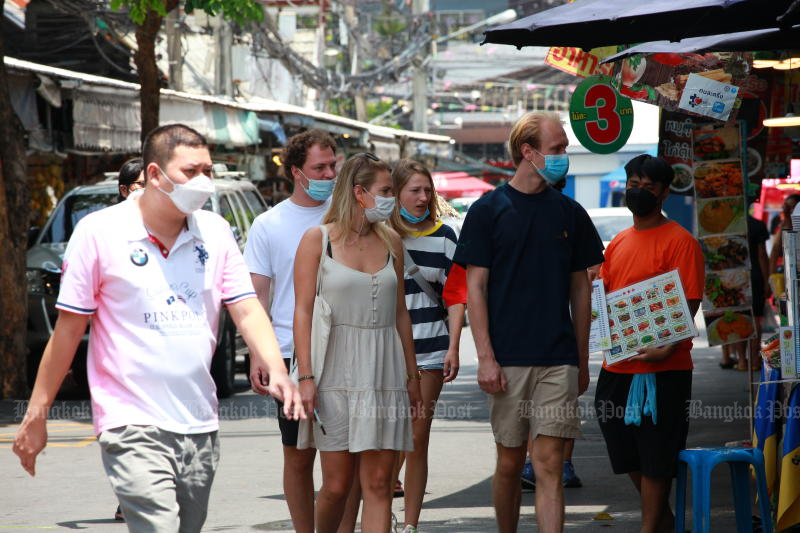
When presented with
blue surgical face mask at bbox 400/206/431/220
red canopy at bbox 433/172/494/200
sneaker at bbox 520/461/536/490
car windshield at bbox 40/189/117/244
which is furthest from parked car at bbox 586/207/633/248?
red canopy at bbox 433/172/494/200

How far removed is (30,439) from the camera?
4.29 metres

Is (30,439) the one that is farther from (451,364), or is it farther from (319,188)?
(451,364)

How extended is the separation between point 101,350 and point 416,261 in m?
3.04

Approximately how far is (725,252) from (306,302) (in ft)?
12.1

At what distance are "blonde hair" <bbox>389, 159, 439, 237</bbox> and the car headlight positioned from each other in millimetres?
7126

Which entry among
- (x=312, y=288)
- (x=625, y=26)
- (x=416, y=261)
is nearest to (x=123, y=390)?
(x=312, y=288)

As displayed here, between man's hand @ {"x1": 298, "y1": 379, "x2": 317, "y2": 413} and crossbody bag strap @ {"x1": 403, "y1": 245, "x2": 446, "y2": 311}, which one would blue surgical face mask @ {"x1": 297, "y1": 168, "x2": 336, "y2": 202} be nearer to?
crossbody bag strap @ {"x1": 403, "y1": 245, "x2": 446, "y2": 311}

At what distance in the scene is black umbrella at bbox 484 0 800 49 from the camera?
243 inches

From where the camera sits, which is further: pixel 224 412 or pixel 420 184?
pixel 224 412

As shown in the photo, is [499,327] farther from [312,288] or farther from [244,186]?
[244,186]

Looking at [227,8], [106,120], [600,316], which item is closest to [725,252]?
[600,316]

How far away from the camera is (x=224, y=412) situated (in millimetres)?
12664

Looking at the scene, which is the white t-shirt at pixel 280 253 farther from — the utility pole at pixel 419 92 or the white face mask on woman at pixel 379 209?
the utility pole at pixel 419 92

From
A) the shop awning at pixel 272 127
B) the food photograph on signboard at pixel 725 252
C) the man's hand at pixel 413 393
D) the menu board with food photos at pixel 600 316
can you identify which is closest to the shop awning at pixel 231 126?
the shop awning at pixel 272 127
